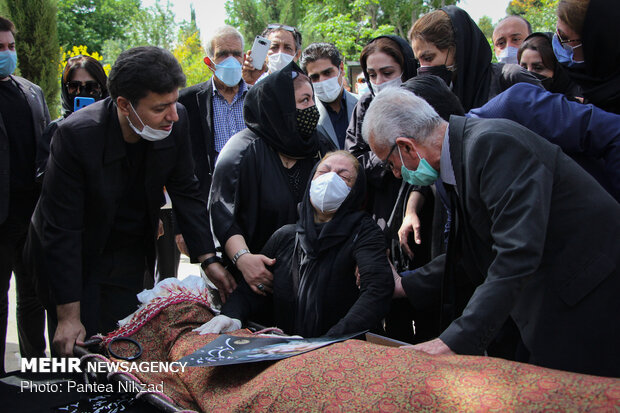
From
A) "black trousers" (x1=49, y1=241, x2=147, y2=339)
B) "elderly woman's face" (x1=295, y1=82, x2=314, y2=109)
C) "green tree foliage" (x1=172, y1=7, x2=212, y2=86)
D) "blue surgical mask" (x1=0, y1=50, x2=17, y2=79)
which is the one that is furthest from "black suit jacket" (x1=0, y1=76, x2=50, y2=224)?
"green tree foliage" (x1=172, y1=7, x2=212, y2=86)

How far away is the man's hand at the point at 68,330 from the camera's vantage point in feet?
8.38

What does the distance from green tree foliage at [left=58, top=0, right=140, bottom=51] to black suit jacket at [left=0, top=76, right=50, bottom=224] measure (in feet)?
121

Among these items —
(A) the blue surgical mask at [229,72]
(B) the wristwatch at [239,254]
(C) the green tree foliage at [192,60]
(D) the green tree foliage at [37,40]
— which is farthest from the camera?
(C) the green tree foliage at [192,60]

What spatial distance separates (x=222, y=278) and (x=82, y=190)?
2.89 feet

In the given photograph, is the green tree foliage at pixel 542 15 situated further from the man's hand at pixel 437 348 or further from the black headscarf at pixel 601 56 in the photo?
the man's hand at pixel 437 348

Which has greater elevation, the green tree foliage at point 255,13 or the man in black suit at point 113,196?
the green tree foliage at point 255,13

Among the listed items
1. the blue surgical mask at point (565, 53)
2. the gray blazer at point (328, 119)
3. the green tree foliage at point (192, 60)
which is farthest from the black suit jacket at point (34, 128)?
the green tree foliage at point (192, 60)

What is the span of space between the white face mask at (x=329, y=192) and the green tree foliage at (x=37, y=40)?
11.9 m

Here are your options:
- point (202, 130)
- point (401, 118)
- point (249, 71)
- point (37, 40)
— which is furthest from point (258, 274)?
point (37, 40)

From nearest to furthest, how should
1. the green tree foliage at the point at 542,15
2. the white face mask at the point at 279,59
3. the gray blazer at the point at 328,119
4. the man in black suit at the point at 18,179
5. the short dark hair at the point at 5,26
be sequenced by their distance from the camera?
the man in black suit at the point at 18,179, the short dark hair at the point at 5,26, the gray blazer at the point at 328,119, the white face mask at the point at 279,59, the green tree foliage at the point at 542,15

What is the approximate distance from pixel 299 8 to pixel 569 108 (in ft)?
97.7

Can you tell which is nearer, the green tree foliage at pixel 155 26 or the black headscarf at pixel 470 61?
the black headscarf at pixel 470 61

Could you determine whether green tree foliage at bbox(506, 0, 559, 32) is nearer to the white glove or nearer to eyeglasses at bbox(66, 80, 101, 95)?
eyeglasses at bbox(66, 80, 101, 95)

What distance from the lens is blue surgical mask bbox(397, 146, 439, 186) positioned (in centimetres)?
218
